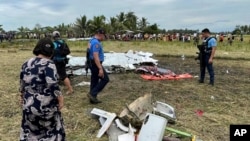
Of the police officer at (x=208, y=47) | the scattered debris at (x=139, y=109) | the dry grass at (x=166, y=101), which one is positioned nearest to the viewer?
the scattered debris at (x=139, y=109)

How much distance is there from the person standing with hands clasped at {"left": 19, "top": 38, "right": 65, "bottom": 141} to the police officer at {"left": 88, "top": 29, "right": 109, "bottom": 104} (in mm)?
3284

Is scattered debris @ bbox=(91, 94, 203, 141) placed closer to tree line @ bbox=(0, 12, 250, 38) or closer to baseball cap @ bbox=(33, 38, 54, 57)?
baseball cap @ bbox=(33, 38, 54, 57)

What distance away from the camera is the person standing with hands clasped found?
13.4ft

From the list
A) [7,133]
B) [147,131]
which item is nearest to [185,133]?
[147,131]

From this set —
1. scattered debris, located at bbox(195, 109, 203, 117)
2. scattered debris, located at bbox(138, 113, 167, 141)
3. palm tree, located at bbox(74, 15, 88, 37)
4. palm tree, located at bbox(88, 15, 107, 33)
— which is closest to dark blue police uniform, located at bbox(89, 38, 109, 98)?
scattered debris, located at bbox(195, 109, 203, 117)

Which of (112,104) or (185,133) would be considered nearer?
(185,133)

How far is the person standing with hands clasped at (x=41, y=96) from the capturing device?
4090 millimetres

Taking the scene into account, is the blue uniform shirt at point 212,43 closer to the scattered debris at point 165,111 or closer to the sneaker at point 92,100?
the scattered debris at point 165,111

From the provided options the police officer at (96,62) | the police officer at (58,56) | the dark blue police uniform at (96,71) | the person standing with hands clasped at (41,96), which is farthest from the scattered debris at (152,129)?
the police officer at (58,56)

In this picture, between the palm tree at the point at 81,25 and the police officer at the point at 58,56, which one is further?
the palm tree at the point at 81,25

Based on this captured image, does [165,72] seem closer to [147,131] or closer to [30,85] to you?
[147,131]

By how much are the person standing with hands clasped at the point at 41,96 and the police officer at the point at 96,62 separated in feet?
10.8

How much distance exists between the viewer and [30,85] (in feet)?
13.6

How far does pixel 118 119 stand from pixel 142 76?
6.26 meters
